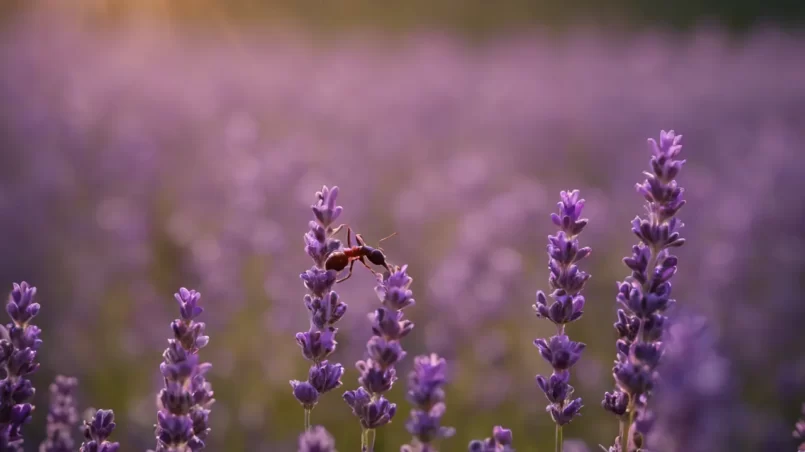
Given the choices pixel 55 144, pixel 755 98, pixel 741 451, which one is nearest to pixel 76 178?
pixel 55 144

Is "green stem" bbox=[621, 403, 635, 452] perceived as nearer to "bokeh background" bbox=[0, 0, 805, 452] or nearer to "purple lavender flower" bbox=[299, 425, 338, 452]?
"bokeh background" bbox=[0, 0, 805, 452]

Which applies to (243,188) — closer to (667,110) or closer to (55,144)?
A: (55,144)

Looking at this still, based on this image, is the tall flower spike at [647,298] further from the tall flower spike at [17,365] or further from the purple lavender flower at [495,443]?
the tall flower spike at [17,365]

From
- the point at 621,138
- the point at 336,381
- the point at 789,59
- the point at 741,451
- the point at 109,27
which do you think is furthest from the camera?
the point at 109,27

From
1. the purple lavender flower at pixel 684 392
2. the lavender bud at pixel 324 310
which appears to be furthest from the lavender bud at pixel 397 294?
the purple lavender flower at pixel 684 392

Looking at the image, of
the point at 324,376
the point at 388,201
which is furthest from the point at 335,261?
the point at 388,201

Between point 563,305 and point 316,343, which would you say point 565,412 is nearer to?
point 563,305
